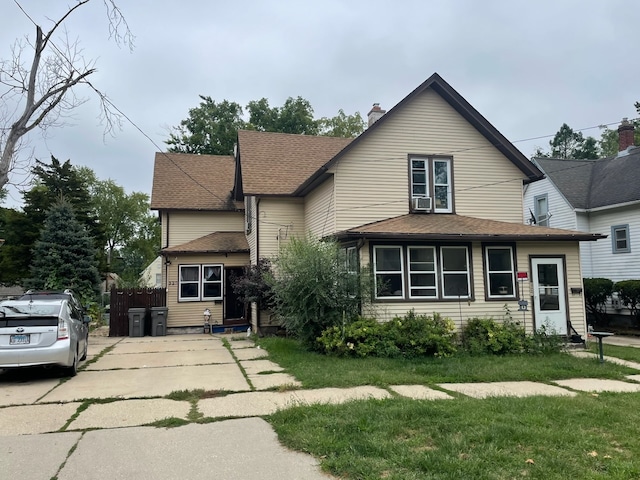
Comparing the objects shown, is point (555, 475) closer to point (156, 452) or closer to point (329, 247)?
point (156, 452)

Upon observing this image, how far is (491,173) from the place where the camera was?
14.8 m

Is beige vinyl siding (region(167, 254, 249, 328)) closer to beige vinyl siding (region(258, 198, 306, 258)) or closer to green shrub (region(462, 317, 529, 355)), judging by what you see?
beige vinyl siding (region(258, 198, 306, 258))

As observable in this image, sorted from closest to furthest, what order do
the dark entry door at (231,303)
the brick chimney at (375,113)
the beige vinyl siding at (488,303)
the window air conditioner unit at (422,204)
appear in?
the beige vinyl siding at (488,303) < the window air conditioner unit at (422,204) < the brick chimney at (375,113) < the dark entry door at (231,303)

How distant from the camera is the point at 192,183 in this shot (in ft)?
70.7

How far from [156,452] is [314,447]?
1.63 meters

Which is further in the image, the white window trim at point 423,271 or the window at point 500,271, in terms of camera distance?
the window at point 500,271

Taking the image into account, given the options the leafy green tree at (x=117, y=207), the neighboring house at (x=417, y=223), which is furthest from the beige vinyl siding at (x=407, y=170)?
the leafy green tree at (x=117, y=207)

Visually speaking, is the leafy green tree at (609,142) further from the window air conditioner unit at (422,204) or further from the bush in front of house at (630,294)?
the window air conditioner unit at (422,204)

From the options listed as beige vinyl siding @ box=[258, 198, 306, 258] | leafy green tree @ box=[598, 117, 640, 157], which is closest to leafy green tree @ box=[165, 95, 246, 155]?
beige vinyl siding @ box=[258, 198, 306, 258]

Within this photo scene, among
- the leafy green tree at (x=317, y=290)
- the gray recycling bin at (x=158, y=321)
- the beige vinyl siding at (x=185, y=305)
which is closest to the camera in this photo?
the leafy green tree at (x=317, y=290)

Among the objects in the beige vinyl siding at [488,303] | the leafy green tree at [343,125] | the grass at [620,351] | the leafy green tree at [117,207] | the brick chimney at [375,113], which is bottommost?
the grass at [620,351]

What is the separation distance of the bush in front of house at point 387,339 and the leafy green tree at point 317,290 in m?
0.34

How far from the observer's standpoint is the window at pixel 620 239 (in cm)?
1966

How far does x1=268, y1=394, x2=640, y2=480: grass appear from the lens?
4.20 meters
